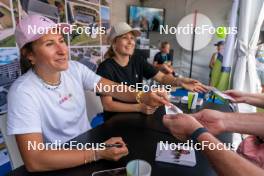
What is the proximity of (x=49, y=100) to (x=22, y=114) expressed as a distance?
0.74 ft

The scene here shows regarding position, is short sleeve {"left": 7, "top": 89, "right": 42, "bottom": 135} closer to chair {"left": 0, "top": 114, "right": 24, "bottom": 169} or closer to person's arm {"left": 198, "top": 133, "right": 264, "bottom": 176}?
chair {"left": 0, "top": 114, "right": 24, "bottom": 169}

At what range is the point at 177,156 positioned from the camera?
91 centimetres

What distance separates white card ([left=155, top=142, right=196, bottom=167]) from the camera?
0.89 m

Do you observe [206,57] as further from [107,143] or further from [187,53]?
[107,143]

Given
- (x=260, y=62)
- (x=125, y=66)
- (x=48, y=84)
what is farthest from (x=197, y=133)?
(x=260, y=62)

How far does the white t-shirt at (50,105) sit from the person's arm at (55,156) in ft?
0.19

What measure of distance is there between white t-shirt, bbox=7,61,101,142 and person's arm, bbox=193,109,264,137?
0.75m

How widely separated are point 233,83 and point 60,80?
1811 millimetres

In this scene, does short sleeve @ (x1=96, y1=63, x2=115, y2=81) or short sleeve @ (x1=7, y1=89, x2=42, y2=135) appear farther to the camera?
short sleeve @ (x1=96, y1=63, x2=115, y2=81)

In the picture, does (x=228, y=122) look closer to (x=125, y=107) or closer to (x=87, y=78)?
(x=125, y=107)

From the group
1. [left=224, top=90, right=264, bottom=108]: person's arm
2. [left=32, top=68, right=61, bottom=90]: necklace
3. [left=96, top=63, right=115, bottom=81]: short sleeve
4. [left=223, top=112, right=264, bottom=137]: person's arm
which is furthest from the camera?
[left=96, top=63, right=115, bottom=81]: short sleeve

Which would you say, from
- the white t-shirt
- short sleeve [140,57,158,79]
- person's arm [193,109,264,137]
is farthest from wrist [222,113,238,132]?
short sleeve [140,57,158,79]

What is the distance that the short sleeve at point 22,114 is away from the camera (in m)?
0.94

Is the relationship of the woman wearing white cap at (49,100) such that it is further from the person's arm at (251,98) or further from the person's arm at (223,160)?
the person's arm at (251,98)
